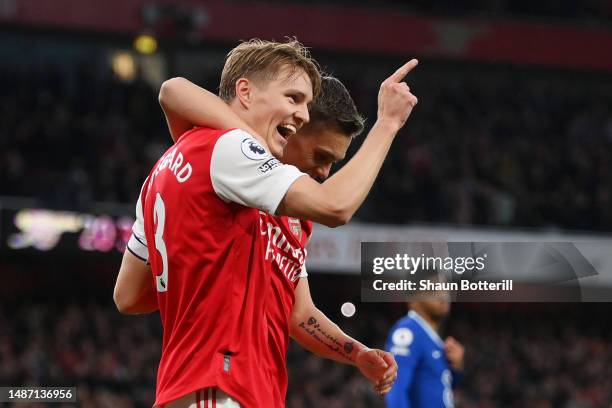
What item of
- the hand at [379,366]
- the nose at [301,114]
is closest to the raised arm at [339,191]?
the nose at [301,114]

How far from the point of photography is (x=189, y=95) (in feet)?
10.4

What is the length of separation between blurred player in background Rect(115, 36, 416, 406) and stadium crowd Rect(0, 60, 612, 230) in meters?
13.5

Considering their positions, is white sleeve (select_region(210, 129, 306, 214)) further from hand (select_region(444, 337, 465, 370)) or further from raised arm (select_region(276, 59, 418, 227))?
hand (select_region(444, 337, 465, 370))

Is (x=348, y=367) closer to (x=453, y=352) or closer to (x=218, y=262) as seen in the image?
(x=453, y=352)

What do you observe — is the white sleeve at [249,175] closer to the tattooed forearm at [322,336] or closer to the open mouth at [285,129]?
the open mouth at [285,129]

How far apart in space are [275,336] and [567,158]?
1826cm

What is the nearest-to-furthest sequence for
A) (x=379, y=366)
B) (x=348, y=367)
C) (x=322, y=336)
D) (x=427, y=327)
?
(x=379, y=366)
(x=322, y=336)
(x=427, y=327)
(x=348, y=367)

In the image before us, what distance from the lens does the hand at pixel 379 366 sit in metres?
3.50

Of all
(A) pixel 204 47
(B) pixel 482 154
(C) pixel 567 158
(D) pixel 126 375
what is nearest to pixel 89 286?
(D) pixel 126 375

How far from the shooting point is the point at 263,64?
3.07m

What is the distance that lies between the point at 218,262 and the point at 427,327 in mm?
4484

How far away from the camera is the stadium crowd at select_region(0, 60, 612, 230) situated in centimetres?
1747

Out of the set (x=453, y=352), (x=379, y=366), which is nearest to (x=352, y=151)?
(x=453, y=352)

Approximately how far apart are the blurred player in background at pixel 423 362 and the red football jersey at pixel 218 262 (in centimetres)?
405
